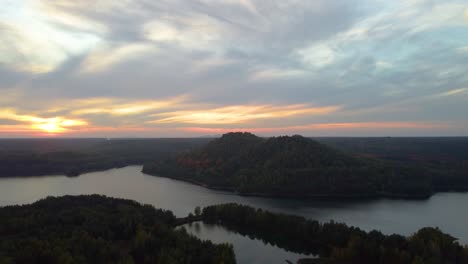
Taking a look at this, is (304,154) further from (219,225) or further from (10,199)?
(10,199)

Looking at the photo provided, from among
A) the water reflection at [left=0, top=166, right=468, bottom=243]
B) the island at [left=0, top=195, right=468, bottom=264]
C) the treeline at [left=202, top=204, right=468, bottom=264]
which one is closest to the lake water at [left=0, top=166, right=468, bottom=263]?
the water reflection at [left=0, top=166, right=468, bottom=243]

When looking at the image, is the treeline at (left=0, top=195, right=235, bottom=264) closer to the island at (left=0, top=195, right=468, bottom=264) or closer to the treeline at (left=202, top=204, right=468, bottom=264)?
the island at (left=0, top=195, right=468, bottom=264)

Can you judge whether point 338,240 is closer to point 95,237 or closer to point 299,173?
point 95,237

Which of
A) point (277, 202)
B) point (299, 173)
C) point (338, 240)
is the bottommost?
point (277, 202)

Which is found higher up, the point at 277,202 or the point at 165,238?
the point at 165,238

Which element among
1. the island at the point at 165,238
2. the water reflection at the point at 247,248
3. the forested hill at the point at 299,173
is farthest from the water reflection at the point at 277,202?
the island at the point at 165,238

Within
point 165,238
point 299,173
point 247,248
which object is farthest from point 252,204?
point 165,238

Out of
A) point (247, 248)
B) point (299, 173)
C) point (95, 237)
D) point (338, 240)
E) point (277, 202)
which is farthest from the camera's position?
point (299, 173)

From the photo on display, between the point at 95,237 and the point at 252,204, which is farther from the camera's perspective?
the point at 252,204
